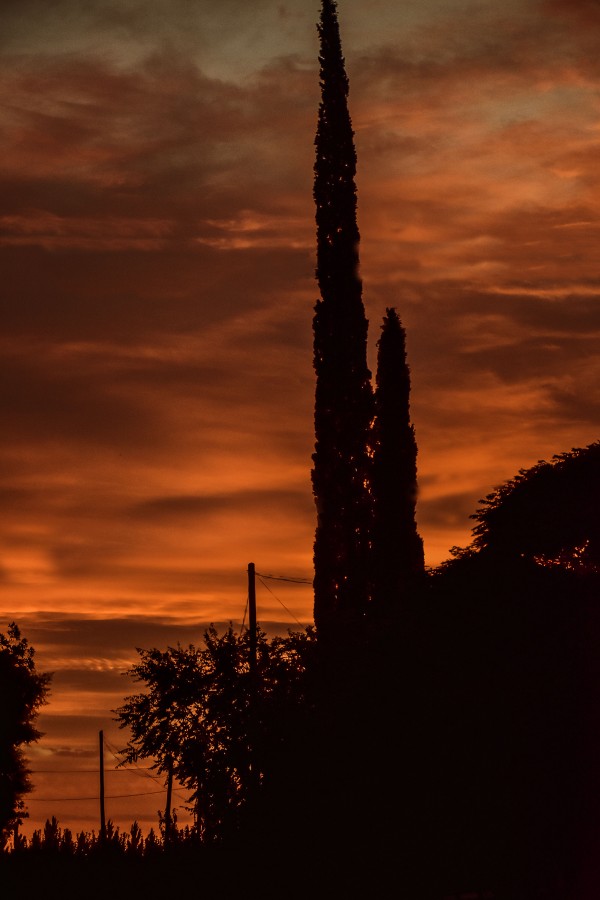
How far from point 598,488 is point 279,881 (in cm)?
2251

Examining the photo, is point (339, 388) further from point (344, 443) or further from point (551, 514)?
point (551, 514)

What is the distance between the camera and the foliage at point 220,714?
141ft

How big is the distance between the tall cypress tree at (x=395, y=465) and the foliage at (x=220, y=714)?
5800 mm

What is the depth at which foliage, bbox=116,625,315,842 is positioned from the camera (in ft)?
141

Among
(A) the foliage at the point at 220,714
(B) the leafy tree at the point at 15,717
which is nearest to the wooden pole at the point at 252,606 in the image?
(A) the foliage at the point at 220,714

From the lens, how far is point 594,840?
34.4m

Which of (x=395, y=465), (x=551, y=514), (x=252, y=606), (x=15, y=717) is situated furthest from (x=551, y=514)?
(x=15, y=717)

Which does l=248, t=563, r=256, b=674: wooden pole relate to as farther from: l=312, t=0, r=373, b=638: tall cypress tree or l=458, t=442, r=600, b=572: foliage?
l=458, t=442, r=600, b=572: foliage

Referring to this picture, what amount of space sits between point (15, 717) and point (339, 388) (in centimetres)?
3185

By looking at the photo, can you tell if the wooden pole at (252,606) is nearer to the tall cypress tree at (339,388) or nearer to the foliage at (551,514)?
the tall cypress tree at (339,388)

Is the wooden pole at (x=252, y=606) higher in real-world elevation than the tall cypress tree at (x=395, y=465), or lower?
lower

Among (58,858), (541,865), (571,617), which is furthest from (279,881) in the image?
(58,858)

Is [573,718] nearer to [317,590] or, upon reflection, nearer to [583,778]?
[583,778]

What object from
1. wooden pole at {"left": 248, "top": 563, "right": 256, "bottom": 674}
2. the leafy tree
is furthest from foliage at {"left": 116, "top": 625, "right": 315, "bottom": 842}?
the leafy tree
